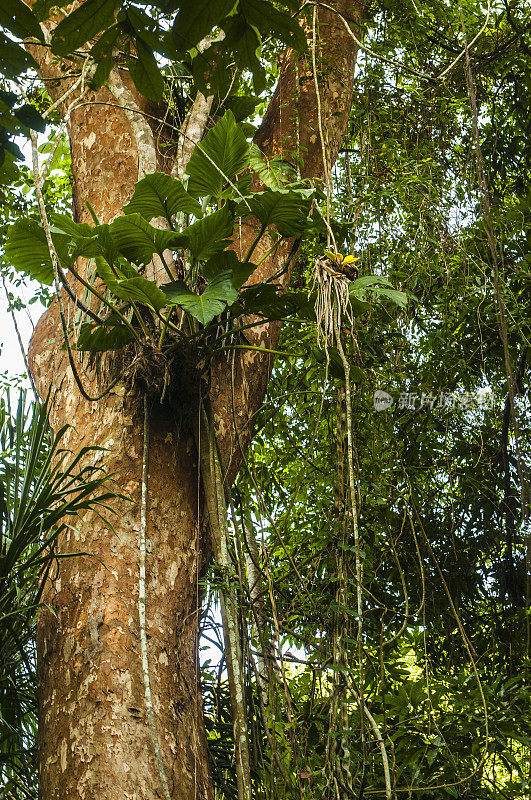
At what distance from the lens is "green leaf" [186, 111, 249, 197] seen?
5.70 feet

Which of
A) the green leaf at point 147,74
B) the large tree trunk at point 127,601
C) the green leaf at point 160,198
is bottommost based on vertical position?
the large tree trunk at point 127,601

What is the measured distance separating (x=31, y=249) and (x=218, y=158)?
546mm

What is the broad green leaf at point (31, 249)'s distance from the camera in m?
1.78

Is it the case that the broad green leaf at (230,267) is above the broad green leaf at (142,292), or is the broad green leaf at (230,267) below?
above

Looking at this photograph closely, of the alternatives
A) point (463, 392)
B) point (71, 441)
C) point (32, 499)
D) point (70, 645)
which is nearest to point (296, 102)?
point (463, 392)

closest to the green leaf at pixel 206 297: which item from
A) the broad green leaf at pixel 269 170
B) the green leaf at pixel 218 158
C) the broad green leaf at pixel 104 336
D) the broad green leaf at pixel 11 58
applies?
the broad green leaf at pixel 104 336

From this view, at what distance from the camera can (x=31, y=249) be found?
72.6 inches

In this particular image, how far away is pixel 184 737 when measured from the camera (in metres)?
1.71

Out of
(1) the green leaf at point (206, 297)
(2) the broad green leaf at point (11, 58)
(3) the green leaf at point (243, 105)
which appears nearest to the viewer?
(2) the broad green leaf at point (11, 58)

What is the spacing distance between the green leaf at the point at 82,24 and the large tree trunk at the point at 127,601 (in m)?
0.98

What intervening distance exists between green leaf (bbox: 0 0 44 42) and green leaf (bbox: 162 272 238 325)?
0.66 meters

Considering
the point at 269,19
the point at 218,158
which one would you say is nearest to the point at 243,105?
the point at 218,158

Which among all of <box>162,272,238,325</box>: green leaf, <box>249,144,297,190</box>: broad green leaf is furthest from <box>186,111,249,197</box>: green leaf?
<box>162,272,238,325</box>: green leaf

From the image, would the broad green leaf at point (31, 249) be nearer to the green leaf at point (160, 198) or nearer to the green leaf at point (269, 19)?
the green leaf at point (160, 198)
